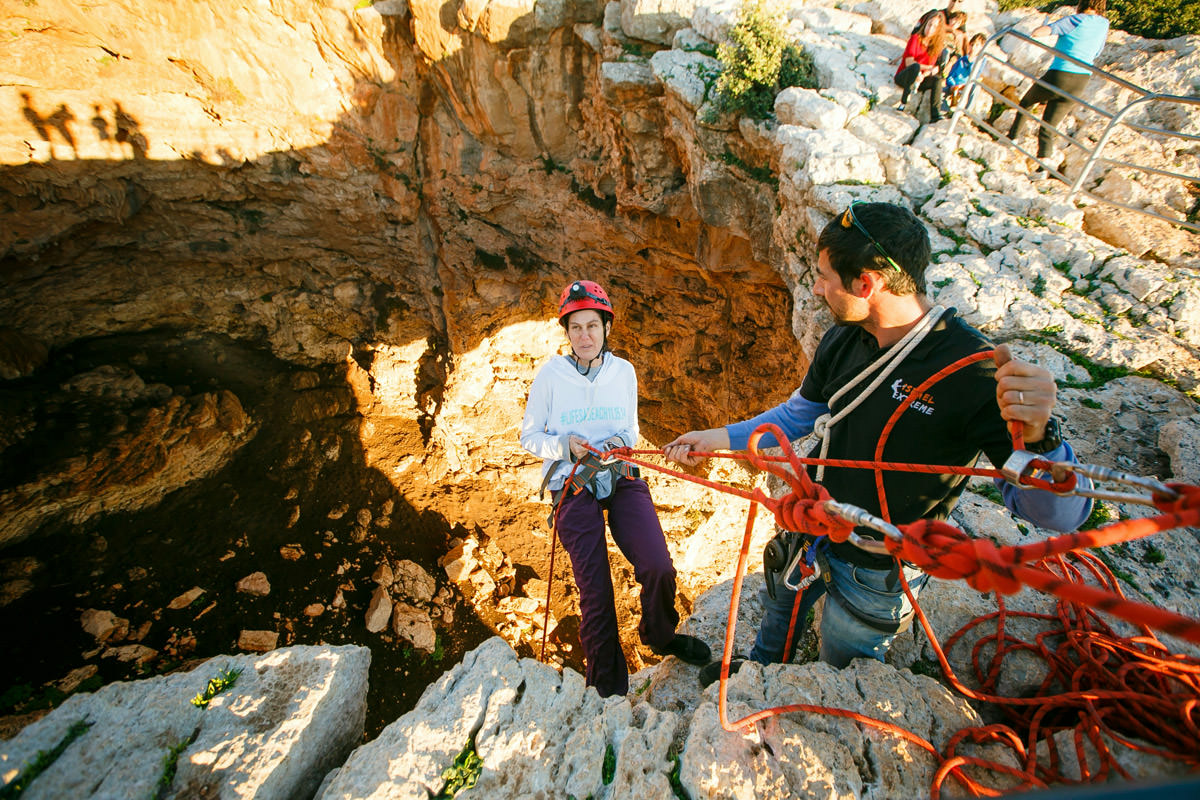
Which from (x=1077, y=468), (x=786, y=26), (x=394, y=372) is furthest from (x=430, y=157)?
(x=1077, y=468)

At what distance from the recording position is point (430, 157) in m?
9.59

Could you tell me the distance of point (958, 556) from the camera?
124cm

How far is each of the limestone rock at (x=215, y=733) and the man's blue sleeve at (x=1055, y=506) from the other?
2.95m

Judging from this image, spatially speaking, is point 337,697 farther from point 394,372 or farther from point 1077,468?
point 394,372

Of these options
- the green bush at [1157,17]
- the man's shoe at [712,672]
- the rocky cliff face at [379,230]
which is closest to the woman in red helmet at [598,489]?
the man's shoe at [712,672]

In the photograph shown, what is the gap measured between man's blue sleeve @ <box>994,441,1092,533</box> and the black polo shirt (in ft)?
0.47

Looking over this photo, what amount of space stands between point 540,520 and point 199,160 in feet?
28.7

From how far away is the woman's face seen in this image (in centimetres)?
363

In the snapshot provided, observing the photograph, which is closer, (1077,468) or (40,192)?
(1077,468)

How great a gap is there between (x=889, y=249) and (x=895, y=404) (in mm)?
638

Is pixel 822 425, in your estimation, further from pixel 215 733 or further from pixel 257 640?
pixel 257 640

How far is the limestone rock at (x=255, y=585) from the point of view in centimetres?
745

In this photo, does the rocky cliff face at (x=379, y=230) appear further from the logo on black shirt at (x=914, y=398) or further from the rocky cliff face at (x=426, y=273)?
the logo on black shirt at (x=914, y=398)

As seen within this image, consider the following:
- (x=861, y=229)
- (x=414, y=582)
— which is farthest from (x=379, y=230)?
(x=861, y=229)
